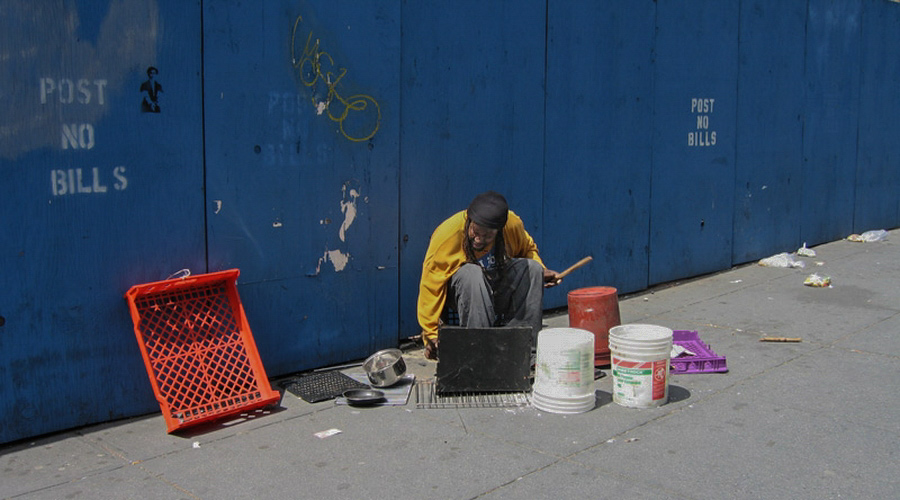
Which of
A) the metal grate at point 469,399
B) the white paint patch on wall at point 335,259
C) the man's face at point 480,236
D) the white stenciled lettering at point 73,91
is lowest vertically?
the metal grate at point 469,399

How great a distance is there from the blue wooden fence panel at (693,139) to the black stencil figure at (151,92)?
15.5 feet

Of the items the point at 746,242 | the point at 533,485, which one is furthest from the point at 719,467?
the point at 746,242

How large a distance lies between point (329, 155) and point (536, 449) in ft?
7.47

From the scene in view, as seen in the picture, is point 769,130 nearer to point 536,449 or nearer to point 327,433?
point 536,449

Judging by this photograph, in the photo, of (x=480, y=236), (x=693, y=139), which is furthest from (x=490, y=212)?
(x=693, y=139)

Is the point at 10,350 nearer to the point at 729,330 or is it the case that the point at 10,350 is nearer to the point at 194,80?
the point at 194,80

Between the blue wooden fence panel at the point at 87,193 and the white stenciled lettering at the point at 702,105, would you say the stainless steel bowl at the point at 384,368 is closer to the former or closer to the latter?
the blue wooden fence panel at the point at 87,193

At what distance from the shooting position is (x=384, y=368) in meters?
4.89

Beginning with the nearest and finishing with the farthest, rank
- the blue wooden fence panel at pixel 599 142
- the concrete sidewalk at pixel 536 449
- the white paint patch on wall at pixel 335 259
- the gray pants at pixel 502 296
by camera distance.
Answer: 1. the concrete sidewalk at pixel 536 449
2. the gray pants at pixel 502 296
3. the white paint patch on wall at pixel 335 259
4. the blue wooden fence panel at pixel 599 142

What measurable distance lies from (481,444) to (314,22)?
107 inches

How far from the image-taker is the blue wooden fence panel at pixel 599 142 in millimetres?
6691

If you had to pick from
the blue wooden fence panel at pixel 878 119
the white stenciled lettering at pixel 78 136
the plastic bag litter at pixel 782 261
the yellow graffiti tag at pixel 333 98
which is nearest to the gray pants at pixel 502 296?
the yellow graffiti tag at pixel 333 98

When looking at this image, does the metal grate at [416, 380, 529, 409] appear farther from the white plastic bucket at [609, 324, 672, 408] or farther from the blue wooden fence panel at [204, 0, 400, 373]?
the blue wooden fence panel at [204, 0, 400, 373]

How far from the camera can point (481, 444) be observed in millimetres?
4129
